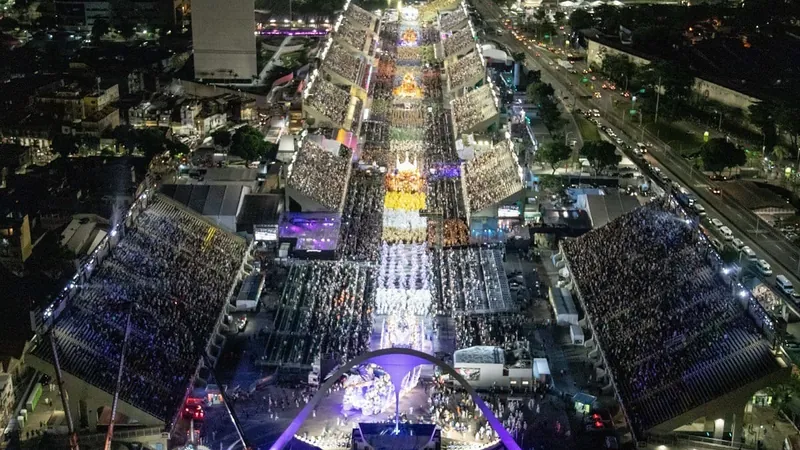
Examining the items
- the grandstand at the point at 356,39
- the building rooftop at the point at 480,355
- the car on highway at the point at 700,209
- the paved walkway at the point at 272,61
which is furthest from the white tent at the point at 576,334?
the grandstand at the point at 356,39

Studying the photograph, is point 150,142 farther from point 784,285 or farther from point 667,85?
point 784,285

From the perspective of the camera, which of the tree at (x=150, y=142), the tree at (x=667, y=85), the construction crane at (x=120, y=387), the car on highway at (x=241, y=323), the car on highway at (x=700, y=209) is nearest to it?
the construction crane at (x=120, y=387)

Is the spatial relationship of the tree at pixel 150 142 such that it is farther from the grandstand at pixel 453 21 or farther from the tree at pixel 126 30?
the tree at pixel 126 30

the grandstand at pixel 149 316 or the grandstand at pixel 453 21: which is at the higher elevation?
the grandstand at pixel 453 21

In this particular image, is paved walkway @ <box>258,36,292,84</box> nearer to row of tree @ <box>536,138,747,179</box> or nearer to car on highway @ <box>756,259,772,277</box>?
row of tree @ <box>536,138,747,179</box>

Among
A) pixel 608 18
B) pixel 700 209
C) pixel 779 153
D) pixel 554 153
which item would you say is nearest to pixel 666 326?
pixel 700 209

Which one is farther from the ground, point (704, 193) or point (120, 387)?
point (120, 387)

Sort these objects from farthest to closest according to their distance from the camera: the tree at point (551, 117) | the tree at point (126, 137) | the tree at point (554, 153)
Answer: the tree at point (551, 117) → the tree at point (126, 137) → the tree at point (554, 153)

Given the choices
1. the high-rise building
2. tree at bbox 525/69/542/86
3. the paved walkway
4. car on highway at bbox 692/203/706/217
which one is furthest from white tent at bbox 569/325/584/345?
the paved walkway
